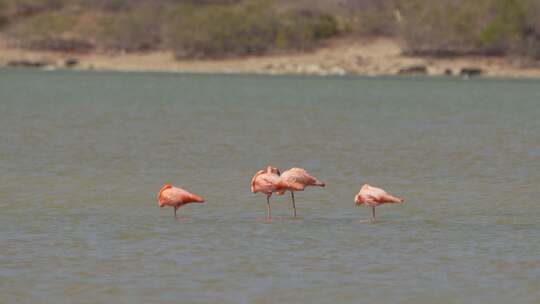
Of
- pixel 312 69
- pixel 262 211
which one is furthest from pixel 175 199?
pixel 312 69

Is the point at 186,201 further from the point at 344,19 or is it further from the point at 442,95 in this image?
the point at 344,19

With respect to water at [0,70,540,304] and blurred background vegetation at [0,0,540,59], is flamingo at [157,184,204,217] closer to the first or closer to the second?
water at [0,70,540,304]

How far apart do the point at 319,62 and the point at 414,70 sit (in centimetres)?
655

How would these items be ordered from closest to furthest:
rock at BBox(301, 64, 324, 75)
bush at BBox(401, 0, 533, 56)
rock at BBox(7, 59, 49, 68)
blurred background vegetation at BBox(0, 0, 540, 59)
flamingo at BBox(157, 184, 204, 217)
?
flamingo at BBox(157, 184, 204, 217)
rock at BBox(301, 64, 324, 75)
bush at BBox(401, 0, 533, 56)
blurred background vegetation at BBox(0, 0, 540, 59)
rock at BBox(7, 59, 49, 68)

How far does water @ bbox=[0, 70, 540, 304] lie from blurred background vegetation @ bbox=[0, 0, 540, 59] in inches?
1527

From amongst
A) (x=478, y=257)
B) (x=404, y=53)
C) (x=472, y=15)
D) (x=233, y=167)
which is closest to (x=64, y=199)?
(x=233, y=167)

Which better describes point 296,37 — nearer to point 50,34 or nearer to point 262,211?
point 50,34

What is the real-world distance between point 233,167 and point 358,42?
56.5m

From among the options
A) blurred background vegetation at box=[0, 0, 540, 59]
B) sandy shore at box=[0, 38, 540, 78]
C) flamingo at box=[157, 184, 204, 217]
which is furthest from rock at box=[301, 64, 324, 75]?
flamingo at box=[157, 184, 204, 217]

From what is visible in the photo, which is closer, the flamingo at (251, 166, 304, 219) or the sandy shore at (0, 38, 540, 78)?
the flamingo at (251, 166, 304, 219)

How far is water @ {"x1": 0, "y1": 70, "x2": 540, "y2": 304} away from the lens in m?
11.5

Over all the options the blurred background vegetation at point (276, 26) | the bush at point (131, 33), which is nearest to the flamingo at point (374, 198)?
the blurred background vegetation at point (276, 26)

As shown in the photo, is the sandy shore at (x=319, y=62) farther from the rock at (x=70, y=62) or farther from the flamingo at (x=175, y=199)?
the flamingo at (x=175, y=199)

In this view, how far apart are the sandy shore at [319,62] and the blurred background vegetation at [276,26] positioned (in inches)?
32.5
